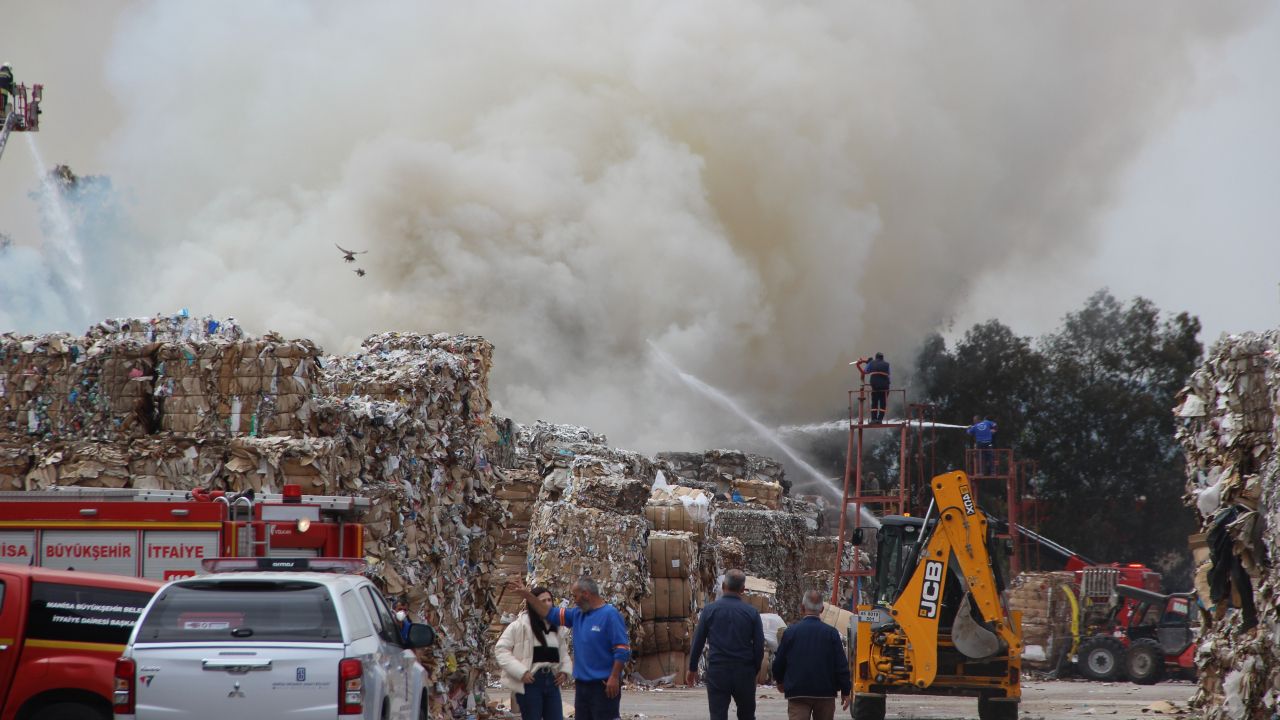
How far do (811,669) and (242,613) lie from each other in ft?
15.3

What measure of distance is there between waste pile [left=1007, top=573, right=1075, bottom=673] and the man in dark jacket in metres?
19.4

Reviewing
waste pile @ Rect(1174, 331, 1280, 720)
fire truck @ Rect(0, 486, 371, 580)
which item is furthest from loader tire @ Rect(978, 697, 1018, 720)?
fire truck @ Rect(0, 486, 371, 580)

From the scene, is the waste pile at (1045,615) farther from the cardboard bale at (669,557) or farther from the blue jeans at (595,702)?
the blue jeans at (595,702)

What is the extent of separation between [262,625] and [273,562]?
0.84m

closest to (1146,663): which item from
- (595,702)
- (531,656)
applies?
(531,656)

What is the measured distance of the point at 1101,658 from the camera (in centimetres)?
2792

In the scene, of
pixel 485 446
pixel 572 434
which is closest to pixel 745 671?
pixel 485 446

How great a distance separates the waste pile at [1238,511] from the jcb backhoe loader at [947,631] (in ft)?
7.19

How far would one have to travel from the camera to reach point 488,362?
54.7ft

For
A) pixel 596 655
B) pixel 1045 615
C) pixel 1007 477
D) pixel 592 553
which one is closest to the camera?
pixel 596 655

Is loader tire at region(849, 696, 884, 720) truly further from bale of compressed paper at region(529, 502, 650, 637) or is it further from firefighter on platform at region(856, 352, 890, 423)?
firefighter on platform at region(856, 352, 890, 423)

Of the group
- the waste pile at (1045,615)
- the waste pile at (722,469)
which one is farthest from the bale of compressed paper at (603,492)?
the waste pile at (722,469)

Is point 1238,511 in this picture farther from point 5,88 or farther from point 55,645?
point 5,88

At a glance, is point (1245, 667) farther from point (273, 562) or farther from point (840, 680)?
point (273, 562)
